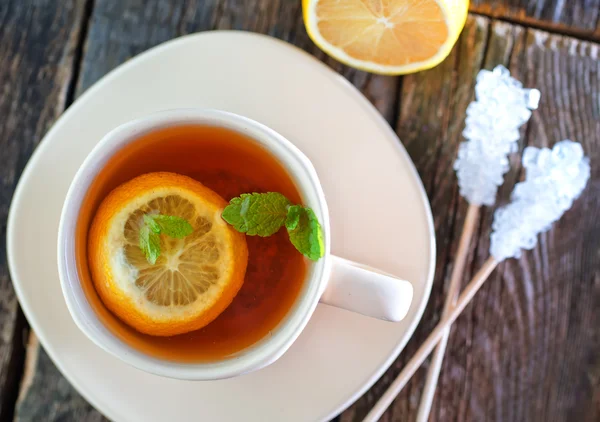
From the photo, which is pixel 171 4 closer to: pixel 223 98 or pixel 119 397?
pixel 223 98

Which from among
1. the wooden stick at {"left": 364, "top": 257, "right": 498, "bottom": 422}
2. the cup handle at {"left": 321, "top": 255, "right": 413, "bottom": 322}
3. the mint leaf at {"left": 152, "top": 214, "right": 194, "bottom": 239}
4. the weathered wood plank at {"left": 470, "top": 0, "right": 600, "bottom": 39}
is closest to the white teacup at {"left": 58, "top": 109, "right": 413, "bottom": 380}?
the cup handle at {"left": 321, "top": 255, "right": 413, "bottom": 322}

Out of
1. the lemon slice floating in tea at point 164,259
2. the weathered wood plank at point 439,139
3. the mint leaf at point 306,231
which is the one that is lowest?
the lemon slice floating in tea at point 164,259

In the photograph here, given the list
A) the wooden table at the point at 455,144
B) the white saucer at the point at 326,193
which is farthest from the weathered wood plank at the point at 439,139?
the white saucer at the point at 326,193

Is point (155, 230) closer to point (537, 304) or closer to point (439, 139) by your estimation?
point (439, 139)

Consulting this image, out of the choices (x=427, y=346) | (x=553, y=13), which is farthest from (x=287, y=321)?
(x=553, y=13)

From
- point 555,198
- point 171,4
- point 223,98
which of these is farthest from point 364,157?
point 171,4

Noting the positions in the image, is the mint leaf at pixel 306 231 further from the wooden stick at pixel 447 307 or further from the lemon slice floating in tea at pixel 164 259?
the wooden stick at pixel 447 307

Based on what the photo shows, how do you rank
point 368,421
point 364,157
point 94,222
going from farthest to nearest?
point 368,421
point 364,157
point 94,222
